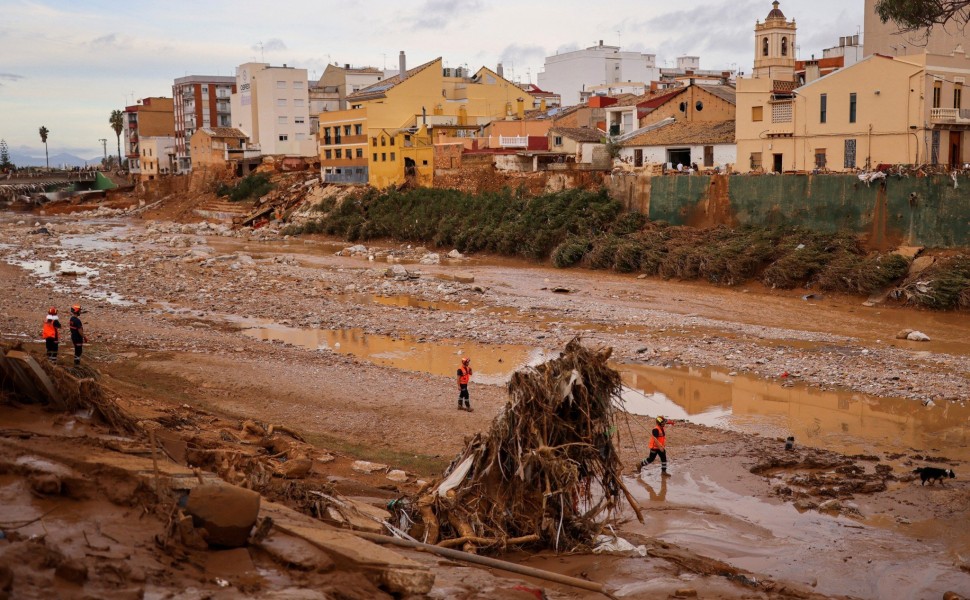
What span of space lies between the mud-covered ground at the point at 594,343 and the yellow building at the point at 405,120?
15.1m

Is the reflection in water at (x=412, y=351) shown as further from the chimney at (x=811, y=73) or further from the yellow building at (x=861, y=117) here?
the chimney at (x=811, y=73)

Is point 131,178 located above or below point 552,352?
above

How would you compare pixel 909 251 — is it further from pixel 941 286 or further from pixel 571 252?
pixel 571 252

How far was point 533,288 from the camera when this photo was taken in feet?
120

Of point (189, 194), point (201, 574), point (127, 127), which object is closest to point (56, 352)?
point (201, 574)

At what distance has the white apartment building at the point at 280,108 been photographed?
264 ft

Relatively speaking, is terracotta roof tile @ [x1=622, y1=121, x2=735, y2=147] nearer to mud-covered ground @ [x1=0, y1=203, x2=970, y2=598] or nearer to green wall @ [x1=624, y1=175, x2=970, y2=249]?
green wall @ [x1=624, y1=175, x2=970, y2=249]

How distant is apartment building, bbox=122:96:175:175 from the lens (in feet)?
339

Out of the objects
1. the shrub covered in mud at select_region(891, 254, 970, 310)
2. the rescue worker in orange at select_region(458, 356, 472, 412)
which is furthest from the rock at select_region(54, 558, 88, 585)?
the shrub covered in mud at select_region(891, 254, 970, 310)

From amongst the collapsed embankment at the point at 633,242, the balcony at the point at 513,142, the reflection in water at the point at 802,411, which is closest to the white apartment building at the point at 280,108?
the collapsed embankment at the point at 633,242

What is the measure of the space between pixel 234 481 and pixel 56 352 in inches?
441

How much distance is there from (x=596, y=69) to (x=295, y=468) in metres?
84.3

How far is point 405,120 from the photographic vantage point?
6488cm

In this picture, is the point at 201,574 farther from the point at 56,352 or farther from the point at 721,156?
the point at 721,156
